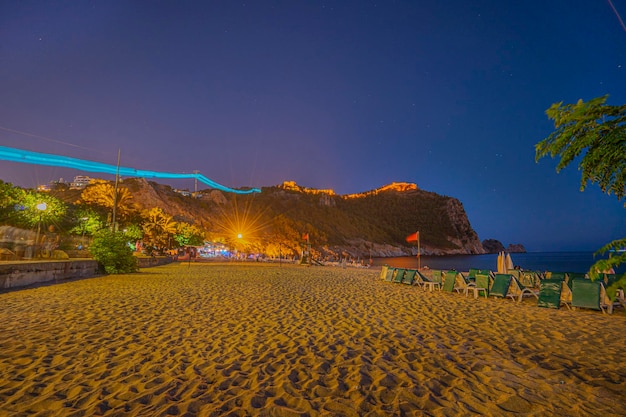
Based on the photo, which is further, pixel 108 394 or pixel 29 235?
pixel 29 235

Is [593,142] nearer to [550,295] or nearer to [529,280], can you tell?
[550,295]

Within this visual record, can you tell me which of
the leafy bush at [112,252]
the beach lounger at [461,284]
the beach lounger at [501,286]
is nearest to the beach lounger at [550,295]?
the beach lounger at [501,286]

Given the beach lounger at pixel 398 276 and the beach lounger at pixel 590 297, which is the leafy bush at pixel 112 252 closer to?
the beach lounger at pixel 398 276

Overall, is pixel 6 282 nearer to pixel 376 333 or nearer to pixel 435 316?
pixel 376 333

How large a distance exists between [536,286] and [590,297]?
5839 mm

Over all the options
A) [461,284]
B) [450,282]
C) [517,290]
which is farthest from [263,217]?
[517,290]

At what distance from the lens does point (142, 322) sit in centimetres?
627

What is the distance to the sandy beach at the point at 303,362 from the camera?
10.0 ft

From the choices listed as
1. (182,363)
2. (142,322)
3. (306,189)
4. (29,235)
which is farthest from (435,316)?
(306,189)

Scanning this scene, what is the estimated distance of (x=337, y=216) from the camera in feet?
414

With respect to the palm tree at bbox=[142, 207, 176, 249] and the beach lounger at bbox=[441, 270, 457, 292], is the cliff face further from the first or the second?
the beach lounger at bbox=[441, 270, 457, 292]

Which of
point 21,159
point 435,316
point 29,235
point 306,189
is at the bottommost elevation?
point 435,316

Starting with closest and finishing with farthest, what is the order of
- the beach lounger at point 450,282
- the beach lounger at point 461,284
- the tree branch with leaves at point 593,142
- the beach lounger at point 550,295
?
1. the tree branch with leaves at point 593,142
2. the beach lounger at point 550,295
3. the beach lounger at point 461,284
4. the beach lounger at point 450,282

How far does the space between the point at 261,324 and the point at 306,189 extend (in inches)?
5937
